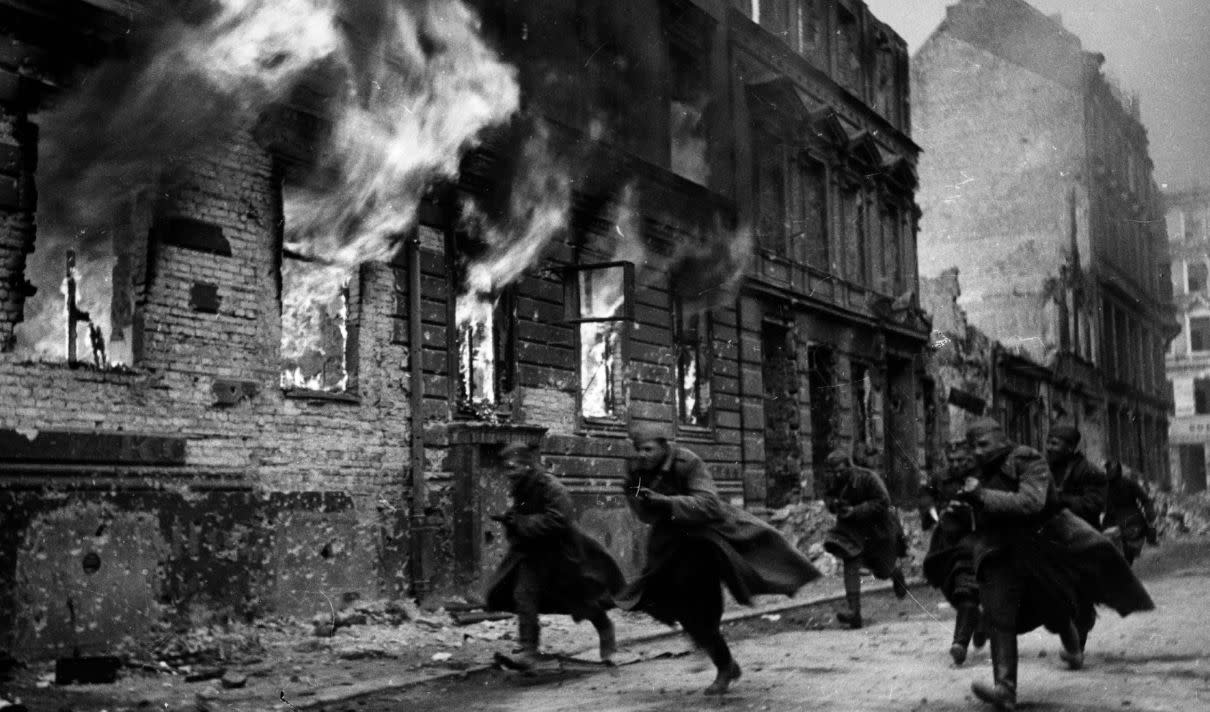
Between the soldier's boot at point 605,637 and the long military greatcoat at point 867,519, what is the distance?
13.6 ft

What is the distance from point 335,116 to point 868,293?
1704 cm

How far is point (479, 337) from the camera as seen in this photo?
52.3ft

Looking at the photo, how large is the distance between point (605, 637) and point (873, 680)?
6.78ft

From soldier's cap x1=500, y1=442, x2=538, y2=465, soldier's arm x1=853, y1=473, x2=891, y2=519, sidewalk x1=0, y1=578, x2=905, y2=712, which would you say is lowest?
sidewalk x1=0, y1=578, x2=905, y2=712

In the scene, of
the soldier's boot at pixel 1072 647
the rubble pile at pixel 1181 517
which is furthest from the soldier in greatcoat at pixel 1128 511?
the rubble pile at pixel 1181 517

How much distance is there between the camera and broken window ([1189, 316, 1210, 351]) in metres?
65.3

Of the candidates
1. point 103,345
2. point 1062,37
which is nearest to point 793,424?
point 103,345

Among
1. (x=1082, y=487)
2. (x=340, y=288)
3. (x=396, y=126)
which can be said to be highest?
(x=396, y=126)

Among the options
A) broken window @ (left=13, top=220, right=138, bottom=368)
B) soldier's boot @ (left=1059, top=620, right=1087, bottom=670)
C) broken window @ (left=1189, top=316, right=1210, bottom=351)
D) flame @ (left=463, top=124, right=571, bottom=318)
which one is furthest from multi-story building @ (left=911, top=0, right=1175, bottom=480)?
broken window @ (left=13, top=220, right=138, bottom=368)

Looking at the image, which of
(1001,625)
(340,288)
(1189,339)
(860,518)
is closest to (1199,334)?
(1189,339)

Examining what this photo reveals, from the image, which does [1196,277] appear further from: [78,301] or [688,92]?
[78,301]

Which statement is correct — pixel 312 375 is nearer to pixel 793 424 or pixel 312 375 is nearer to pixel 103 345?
pixel 103 345

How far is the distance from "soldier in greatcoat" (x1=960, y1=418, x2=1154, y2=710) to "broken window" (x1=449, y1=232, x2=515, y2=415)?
8435 mm

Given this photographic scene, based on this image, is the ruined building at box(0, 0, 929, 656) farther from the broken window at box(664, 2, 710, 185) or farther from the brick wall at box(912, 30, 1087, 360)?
the brick wall at box(912, 30, 1087, 360)
